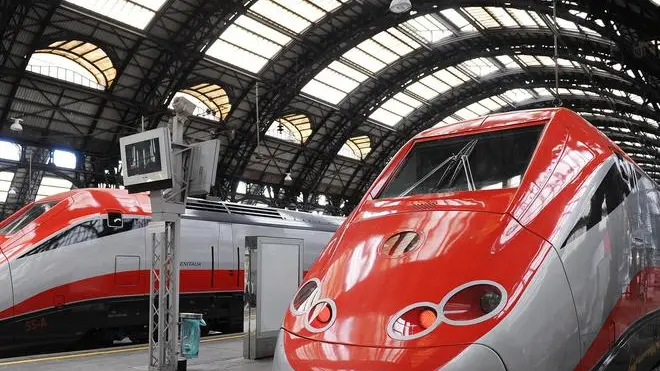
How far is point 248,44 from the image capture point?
98.9 ft

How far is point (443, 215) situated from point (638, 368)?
1.77 meters

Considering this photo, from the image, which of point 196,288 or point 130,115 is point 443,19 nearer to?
point 130,115

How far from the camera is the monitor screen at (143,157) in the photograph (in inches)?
307

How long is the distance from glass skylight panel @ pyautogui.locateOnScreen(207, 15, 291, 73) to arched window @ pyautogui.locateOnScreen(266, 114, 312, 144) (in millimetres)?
6129

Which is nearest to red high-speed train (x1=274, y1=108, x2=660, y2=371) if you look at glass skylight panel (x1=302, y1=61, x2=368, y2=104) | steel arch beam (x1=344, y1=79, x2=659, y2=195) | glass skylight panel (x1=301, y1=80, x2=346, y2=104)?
glass skylight panel (x1=302, y1=61, x2=368, y2=104)

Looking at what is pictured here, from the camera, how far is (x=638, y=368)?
156 inches

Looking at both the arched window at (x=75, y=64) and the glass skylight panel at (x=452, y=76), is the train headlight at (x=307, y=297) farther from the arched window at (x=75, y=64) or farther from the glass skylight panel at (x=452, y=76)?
the glass skylight panel at (x=452, y=76)

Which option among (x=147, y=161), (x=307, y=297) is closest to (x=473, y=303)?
(x=307, y=297)

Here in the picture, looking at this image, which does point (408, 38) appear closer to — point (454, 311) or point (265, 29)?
point (265, 29)

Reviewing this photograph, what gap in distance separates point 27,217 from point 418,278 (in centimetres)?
1040

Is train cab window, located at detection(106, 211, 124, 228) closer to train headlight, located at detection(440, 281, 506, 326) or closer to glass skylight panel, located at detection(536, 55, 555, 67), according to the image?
train headlight, located at detection(440, 281, 506, 326)

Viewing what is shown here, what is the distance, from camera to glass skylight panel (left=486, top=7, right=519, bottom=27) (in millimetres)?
29391

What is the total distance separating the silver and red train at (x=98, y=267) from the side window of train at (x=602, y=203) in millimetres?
9589

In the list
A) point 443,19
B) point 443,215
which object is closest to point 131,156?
point 443,215
